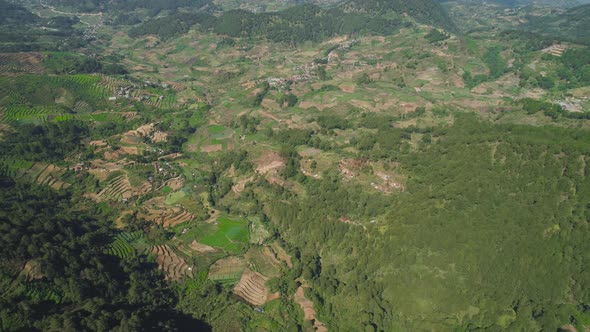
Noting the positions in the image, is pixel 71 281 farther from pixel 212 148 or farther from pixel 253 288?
pixel 212 148

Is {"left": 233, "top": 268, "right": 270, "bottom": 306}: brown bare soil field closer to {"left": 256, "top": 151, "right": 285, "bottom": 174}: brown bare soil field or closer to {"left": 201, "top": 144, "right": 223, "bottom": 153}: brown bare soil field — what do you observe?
{"left": 256, "top": 151, "right": 285, "bottom": 174}: brown bare soil field

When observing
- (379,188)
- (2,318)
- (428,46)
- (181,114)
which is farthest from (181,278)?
(428,46)

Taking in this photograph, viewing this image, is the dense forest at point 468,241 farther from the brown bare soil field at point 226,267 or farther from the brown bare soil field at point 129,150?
the brown bare soil field at point 129,150

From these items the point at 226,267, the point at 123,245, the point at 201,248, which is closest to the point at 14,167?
the point at 123,245

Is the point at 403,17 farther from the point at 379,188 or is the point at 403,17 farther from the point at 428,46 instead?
the point at 379,188

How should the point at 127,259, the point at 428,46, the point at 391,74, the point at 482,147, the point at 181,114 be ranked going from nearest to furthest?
the point at 127,259 → the point at 482,147 → the point at 181,114 → the point at 391,74 → the point at 428,46

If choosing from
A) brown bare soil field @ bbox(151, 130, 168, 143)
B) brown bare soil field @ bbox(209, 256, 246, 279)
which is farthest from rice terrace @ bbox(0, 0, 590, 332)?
brown bare soil field @ bbox(151, 130, 168, 143)
